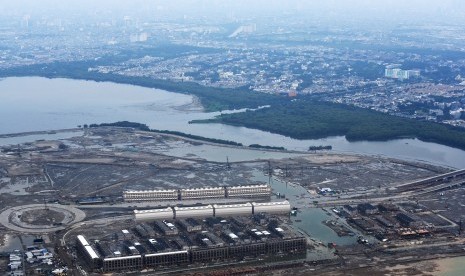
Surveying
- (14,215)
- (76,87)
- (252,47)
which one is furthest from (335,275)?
(252,47)

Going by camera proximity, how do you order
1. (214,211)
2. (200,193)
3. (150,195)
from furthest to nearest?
(200,193), (150,195), (214,211)

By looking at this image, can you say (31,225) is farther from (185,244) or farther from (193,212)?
(185,244)

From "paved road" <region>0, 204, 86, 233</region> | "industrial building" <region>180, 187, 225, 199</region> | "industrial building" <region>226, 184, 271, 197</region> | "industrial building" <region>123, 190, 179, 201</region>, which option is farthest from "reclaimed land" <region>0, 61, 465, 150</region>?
"paved road" <region>0, 204, 86, 233</region>

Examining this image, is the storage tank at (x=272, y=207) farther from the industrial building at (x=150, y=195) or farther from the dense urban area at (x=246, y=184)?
the industrial building at (x=150, y=195)

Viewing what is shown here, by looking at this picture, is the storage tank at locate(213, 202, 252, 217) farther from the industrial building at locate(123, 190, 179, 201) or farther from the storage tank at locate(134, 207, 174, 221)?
the industrial building at locate(123, 190, 179, 201)

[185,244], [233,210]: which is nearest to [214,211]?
[233,210]
